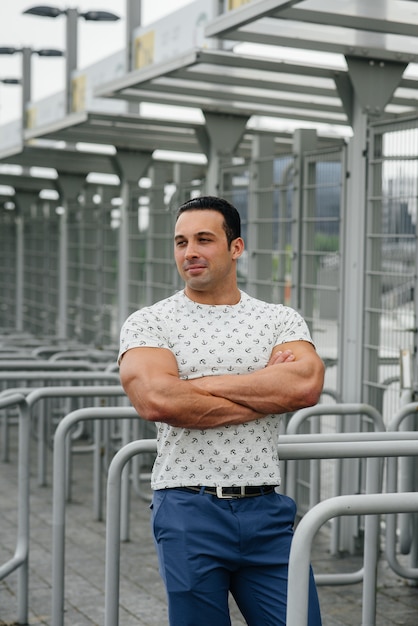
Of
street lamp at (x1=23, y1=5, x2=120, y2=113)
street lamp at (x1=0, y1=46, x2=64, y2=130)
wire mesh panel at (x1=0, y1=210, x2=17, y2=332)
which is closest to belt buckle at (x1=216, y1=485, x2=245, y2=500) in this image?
street lamp at (x1=23, y1=5, x2=120, y2=113)

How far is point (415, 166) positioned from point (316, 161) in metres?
1.19

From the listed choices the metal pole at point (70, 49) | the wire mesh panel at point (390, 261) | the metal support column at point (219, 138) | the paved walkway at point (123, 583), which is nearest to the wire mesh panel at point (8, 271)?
the metal pole at point (70, 49)

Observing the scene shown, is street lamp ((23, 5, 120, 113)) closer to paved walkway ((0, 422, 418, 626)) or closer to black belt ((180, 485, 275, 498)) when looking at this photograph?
paved walkway ((0, 422, 418, 626))

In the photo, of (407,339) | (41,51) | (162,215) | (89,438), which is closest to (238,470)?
(407,339)

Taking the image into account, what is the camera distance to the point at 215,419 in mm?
3305

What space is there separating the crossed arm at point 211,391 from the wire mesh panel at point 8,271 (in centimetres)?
1450

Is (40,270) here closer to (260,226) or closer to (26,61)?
(26,61)

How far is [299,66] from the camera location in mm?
7379

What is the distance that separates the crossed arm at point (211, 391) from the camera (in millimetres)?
3271

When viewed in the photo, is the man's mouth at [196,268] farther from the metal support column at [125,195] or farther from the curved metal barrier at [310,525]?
the metal support column at [125,195]

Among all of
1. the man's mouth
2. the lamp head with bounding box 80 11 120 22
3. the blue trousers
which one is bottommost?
the blue trousers

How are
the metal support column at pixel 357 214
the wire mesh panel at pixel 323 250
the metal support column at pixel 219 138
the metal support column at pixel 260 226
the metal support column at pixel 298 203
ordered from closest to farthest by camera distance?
the metal support column at pixel 357 214
the wire mesh panel at pixel 323 250
the metal support column at pixel 298 203
the metal support column at pixel 260 226
the metal support column at pixel 219 138

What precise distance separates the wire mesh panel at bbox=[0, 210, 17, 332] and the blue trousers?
47.9 ft

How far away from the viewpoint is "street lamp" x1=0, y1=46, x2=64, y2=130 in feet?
49.6
